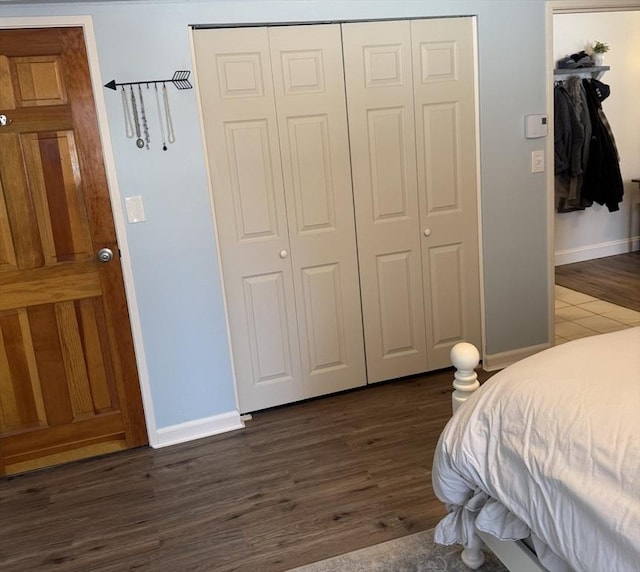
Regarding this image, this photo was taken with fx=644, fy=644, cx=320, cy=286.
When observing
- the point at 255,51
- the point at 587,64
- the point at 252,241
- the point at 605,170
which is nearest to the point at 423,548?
the point at 252,241

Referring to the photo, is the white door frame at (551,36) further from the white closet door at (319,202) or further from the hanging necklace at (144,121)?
the hanging necklace at (144,121)

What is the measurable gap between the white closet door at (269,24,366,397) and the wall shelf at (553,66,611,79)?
113 inches

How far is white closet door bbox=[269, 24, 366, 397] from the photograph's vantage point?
9.89 feet

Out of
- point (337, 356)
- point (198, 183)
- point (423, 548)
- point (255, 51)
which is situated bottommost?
point (423, 548)

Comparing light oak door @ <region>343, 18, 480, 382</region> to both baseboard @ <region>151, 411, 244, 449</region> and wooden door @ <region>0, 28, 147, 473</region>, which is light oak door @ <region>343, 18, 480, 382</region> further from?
wooden door @ <region>0, 28, 147, 473</region>

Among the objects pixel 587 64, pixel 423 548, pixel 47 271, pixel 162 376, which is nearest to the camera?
pixel 423 548

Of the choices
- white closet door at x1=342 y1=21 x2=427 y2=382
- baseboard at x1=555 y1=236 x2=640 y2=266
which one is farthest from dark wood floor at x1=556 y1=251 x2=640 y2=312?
white closet door at x1=342 y1=21 x2=427 y2=382

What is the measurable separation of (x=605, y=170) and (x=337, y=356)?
3.20 m

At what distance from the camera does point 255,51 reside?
2924 millimetres

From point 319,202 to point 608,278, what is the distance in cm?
314

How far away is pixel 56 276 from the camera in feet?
9.27

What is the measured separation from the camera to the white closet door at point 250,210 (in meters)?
2.91

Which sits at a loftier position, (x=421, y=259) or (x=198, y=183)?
(x=198, y=183)

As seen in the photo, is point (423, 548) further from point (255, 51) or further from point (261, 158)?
point (255, 51)
